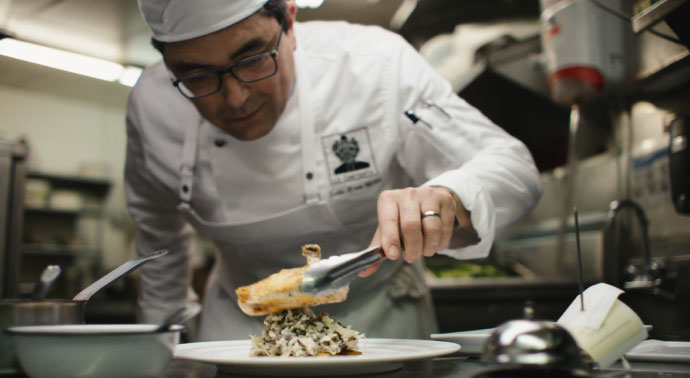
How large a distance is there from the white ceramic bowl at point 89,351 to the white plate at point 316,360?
0.09 m

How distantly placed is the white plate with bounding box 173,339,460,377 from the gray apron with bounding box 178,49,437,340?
0.56 m

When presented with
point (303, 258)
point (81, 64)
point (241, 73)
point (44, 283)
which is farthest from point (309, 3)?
point (81, 64)

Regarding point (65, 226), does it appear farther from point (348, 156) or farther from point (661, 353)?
point (661, 353)

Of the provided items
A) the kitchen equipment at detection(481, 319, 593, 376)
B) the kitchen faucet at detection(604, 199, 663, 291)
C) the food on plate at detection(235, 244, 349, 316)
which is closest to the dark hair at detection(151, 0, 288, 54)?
the food on plate at detection(235, 244, 349, 316)

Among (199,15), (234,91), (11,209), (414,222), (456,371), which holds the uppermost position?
(199,15)

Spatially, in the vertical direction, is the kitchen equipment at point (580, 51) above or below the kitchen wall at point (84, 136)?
below

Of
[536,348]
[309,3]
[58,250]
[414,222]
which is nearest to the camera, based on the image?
[536,348]

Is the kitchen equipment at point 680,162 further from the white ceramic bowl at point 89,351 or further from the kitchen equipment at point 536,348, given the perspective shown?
the white ceramic bowl at point 89,351

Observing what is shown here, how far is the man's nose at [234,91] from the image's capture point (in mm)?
1318

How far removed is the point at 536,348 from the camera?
23.3 inches

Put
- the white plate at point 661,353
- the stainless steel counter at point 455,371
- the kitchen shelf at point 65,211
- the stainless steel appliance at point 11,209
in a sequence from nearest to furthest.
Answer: the stainless steel counter at point 455,371, the white plate at point 661,353, the stainless steel appliance at point 11,209, the kitchen shelf at point 65,211

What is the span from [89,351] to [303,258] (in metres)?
0.97

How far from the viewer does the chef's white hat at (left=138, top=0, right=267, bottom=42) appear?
1.28 m

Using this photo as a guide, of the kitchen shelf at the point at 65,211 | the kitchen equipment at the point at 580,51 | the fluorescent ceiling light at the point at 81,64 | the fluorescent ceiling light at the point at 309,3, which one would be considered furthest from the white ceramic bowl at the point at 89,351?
the kitchen shelf at the point at 65,211
